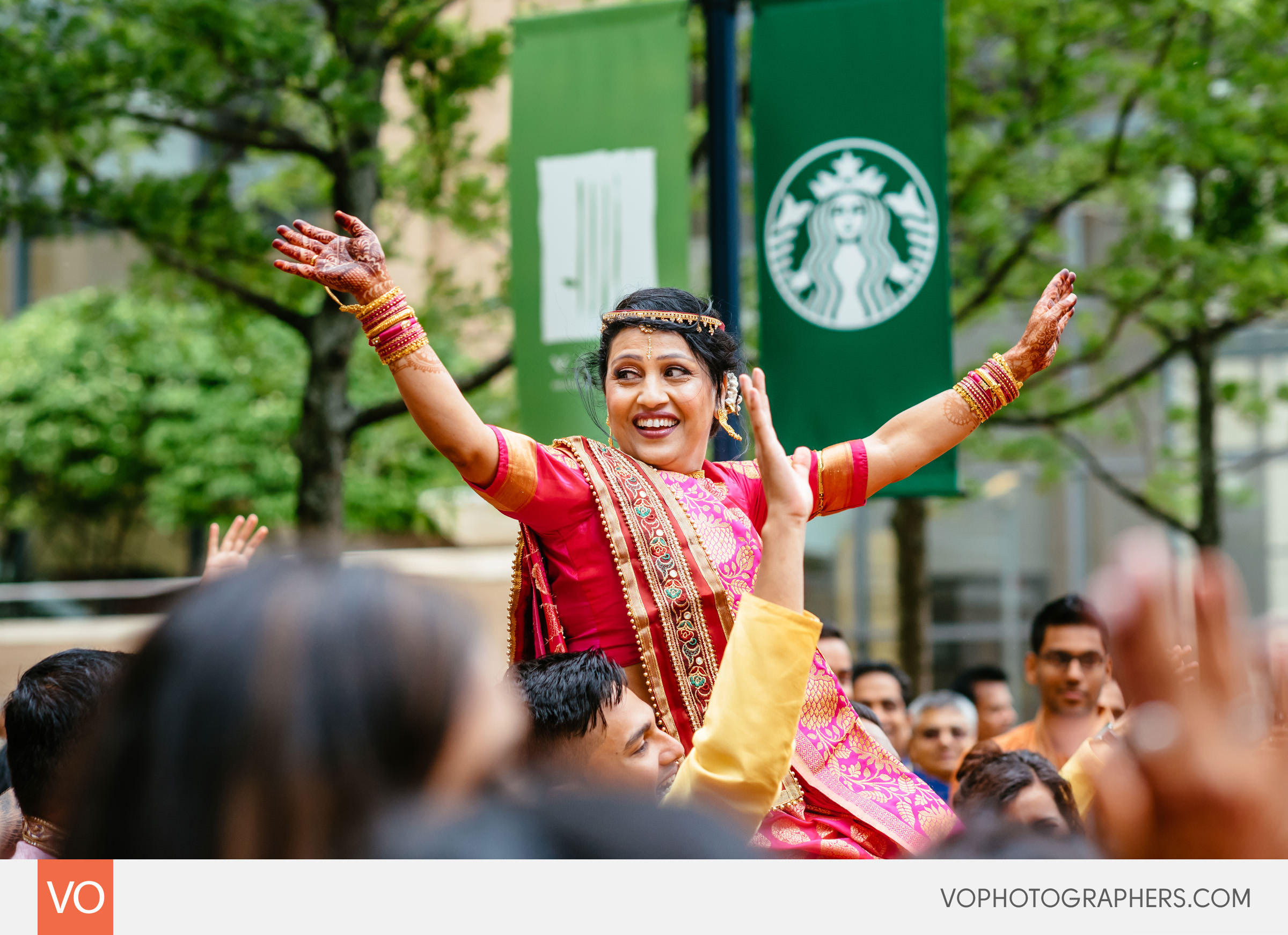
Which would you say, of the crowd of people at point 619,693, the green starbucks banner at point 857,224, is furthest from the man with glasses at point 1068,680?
the crowd of people at point 619,693

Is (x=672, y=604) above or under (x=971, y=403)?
under

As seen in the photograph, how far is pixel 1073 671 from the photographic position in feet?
14.1

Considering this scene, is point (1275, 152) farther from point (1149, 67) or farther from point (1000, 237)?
point (1000, 237)

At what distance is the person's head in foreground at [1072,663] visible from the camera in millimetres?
4277

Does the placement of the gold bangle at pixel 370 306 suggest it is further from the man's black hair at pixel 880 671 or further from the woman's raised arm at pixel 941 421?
the man's black hair at pixel 880 671

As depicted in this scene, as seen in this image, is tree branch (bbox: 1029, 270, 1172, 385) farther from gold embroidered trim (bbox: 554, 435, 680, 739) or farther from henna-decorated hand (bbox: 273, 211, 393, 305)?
henna-decorated hand (bbox: 273, 211, 393, 305)

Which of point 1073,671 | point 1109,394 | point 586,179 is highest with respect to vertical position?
point 586,179

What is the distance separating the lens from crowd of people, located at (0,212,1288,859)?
3.50 ft

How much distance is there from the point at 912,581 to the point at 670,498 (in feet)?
20.9

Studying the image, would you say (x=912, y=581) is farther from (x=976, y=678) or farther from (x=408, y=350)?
(x=408, y=350)

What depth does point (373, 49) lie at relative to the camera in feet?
21.2

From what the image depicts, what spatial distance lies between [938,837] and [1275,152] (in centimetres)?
585
